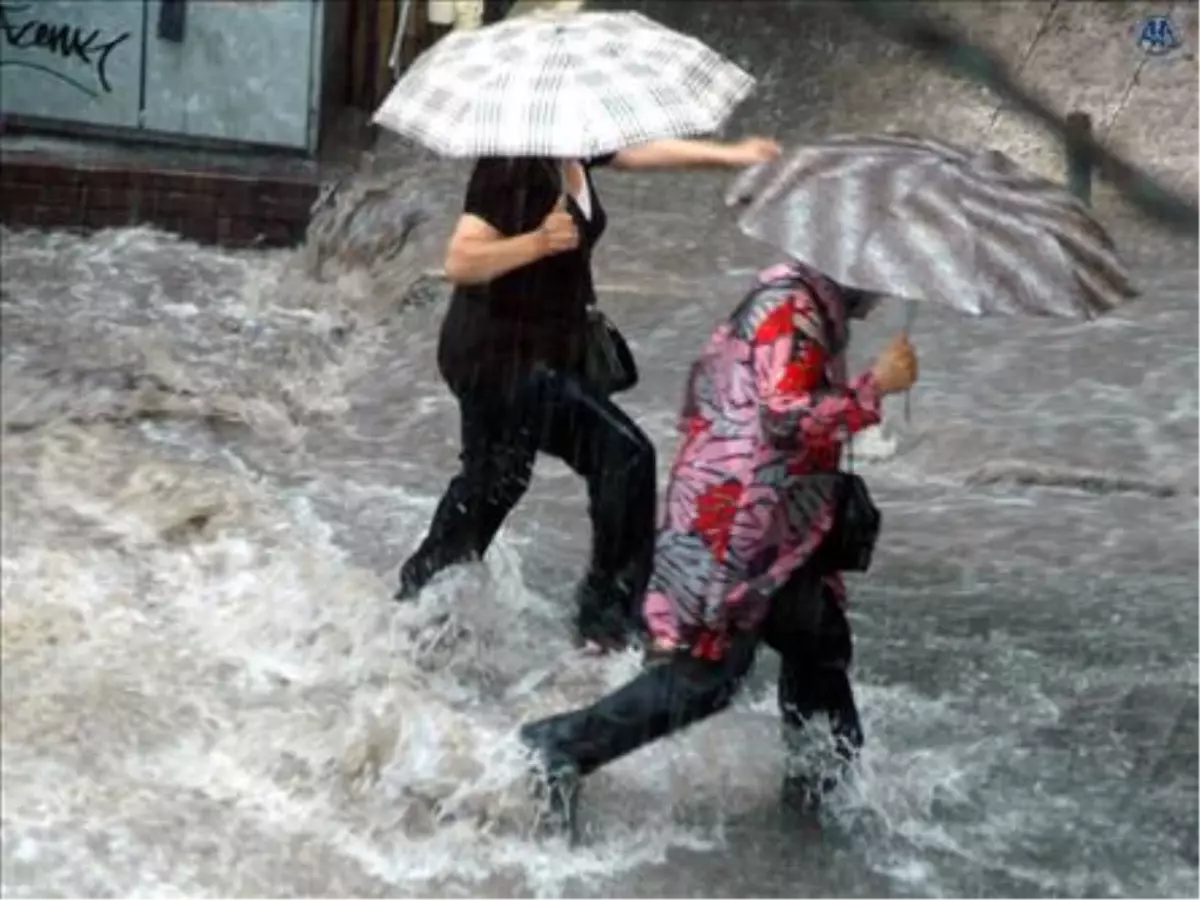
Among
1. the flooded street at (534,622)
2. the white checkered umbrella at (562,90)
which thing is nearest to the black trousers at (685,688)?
the flooded street at (534,622)

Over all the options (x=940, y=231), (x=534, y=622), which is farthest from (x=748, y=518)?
Answer: (x=534, y=622)

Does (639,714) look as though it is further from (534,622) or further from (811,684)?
(534,622)

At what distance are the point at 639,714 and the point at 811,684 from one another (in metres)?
0.41

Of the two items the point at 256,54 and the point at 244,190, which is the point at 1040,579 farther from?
the point at 256,54

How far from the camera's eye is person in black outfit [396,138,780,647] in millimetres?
4910

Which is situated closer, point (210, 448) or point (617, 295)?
point (210, 448)

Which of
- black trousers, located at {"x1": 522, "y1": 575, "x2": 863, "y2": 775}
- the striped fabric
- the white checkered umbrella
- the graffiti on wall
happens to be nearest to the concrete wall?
the graffiti on wall

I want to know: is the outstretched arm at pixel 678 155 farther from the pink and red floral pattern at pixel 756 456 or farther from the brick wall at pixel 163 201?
the brick wall at pixel 163 201

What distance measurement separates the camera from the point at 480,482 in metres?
5.40

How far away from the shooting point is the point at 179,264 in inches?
422

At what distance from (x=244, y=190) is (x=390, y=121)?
6461mm

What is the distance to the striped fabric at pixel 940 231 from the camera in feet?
12.3

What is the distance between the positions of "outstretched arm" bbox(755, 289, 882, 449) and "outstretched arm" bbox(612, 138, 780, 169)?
24.8 inches

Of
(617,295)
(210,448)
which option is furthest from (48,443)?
(617,295)
